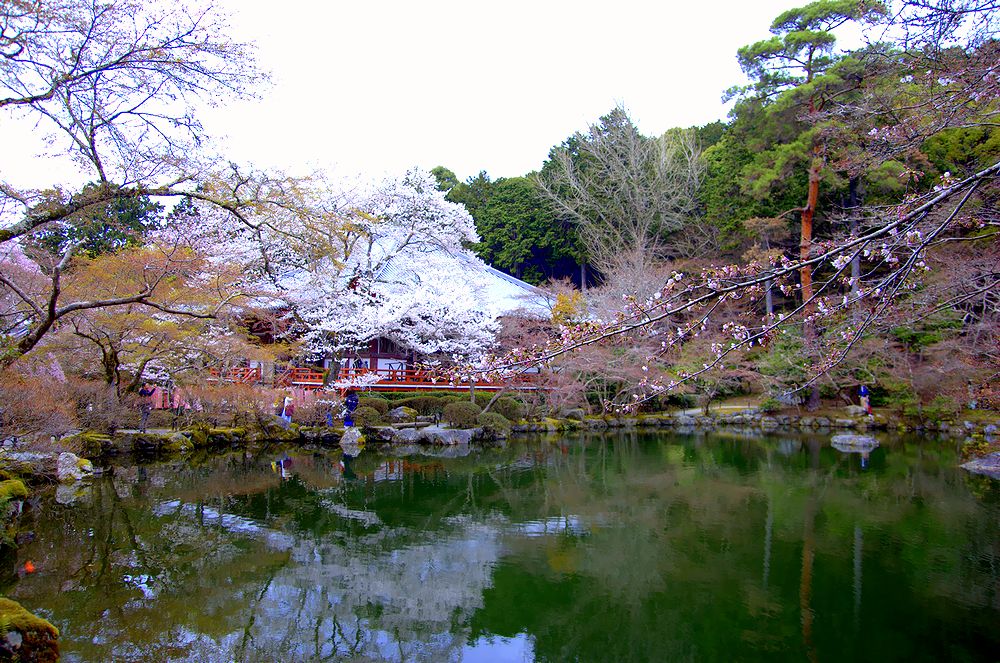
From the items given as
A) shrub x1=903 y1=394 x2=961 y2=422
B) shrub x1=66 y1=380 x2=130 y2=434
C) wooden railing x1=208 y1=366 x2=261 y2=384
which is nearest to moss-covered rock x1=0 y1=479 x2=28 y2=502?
shrub x1=66 y1=380 x2=130 y2=434

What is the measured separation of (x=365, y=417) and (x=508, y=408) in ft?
12.4

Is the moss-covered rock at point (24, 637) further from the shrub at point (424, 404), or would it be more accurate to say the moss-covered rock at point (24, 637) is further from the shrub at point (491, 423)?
the shrub at point (424, 404)

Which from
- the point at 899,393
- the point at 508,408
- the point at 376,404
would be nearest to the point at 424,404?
the point at 376,404

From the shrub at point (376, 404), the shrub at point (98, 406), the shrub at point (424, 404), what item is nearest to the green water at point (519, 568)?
the shrub at point (98, 406)

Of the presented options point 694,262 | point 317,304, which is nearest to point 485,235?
point 694,262

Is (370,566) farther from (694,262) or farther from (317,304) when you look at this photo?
(694,262)

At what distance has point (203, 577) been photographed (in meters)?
5.36

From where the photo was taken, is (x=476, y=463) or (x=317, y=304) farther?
(x=317, y=304)

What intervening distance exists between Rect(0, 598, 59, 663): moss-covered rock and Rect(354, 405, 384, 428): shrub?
1088 centimetres

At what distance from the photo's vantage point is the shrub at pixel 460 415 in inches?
587

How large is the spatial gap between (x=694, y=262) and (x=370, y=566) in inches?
773

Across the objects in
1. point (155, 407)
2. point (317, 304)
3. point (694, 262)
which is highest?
point (694, 262)

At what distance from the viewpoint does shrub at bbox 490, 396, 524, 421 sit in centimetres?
1630

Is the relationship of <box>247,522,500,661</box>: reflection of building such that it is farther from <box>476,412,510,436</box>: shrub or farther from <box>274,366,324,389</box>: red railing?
<box>274,366,324,389</box>: red railing
